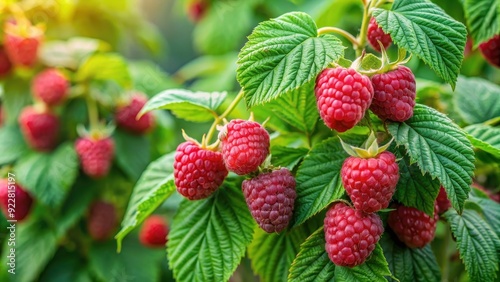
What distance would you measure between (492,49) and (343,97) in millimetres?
457

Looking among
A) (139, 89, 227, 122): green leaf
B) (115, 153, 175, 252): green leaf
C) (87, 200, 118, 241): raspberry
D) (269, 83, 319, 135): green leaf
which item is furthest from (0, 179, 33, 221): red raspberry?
(269, 83, 319, 135): green leaf

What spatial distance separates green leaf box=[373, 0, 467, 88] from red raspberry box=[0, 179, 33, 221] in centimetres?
99

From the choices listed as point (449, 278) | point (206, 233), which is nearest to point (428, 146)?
point (206, 233)

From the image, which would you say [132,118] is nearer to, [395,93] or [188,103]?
[188,103]

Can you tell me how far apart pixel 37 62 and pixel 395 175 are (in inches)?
44.3

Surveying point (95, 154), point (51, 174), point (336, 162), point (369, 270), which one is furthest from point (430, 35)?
point (51, 174)

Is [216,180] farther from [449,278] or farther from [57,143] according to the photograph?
[57,143]

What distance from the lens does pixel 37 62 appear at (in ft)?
5.08

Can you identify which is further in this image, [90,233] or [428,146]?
[90,233]

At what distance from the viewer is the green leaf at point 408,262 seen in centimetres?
82

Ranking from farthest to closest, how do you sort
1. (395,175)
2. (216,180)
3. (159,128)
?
1. (159,128)
2. (216,180)
3. (395,175)

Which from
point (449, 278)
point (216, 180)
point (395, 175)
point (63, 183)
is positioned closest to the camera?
point (395, 175)

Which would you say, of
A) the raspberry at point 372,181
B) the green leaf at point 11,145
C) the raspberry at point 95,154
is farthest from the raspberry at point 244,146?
the green leaf at point 11,145

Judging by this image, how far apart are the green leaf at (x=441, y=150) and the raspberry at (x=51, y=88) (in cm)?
93
